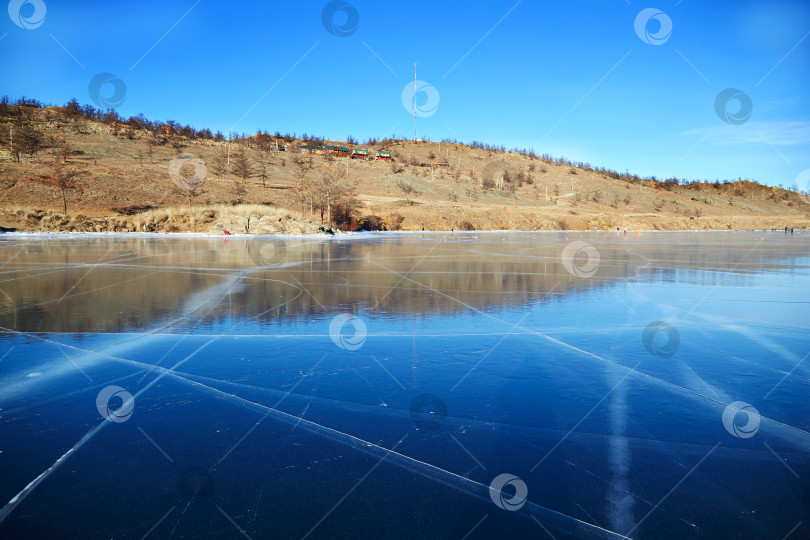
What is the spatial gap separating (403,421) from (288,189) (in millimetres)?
67204

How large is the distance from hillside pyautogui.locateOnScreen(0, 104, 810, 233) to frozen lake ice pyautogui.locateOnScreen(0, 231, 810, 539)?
34695 millimetres

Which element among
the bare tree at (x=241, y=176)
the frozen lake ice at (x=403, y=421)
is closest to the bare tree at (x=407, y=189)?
the bare tree at (x=241, y=176)

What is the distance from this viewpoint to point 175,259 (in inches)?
752

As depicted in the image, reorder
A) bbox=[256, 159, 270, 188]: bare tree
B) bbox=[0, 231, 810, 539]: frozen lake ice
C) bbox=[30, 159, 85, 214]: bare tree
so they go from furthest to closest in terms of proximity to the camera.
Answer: bbox=[256, 159, 270, 188]: bare tree < bbox=[30, 159, 85, 214]: bare tree < bbox=[0, 231, 810, 539]: frozen lake ice

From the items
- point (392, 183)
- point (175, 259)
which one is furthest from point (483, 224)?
point (175, 259)

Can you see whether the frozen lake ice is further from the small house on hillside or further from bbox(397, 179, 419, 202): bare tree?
the small house on hillside

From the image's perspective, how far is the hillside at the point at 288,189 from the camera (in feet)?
156

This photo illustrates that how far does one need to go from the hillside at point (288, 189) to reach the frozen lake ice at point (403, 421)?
34.7 metres

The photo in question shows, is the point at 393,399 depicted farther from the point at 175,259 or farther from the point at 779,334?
the point at 175,259

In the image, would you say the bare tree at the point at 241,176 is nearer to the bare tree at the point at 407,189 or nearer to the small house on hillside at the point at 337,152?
the bare tree at the point at 407,189

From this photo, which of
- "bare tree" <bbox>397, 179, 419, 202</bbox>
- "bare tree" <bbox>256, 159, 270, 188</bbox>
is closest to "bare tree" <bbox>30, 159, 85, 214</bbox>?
"bare tree" <bbox>256, 159, 270, 188</bbox>

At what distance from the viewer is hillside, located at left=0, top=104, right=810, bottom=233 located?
47.6 metres

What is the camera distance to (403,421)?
4.20 meters

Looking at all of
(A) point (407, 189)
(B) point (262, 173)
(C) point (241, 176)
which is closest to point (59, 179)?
(C) point (241, 176)
